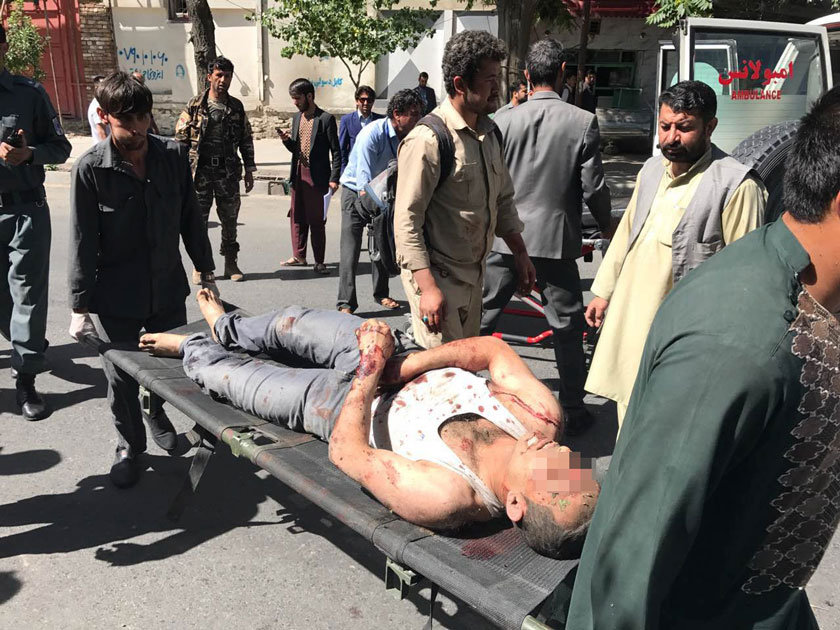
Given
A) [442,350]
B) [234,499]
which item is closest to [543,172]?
[442,350]

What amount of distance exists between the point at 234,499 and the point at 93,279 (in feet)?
3.97

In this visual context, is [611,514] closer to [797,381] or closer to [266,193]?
[797,381]

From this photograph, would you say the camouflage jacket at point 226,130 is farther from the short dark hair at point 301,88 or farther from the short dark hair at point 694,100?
the short dark hair at point 694,100

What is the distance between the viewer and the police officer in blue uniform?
14.0ft

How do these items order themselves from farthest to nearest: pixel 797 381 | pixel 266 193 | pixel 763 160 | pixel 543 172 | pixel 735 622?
1. pixel 266 193
2. pixel 763 160
3. pixel 543 172
4. pixel 735 622
5. pixel 797 381

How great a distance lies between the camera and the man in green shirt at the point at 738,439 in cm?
107

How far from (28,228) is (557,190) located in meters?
2.96

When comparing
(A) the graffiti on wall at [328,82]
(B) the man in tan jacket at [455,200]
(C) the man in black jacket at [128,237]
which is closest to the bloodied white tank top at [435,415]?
(B) the man in tan jacket at [455,200]

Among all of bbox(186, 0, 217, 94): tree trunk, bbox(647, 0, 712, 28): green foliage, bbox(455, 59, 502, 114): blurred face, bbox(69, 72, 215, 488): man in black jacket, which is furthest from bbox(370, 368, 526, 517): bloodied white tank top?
bbox(186, 0, 217, 94): tree trunk

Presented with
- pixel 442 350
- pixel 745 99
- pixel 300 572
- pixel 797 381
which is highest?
pixel 745 99

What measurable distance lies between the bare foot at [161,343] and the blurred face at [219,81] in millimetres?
3777

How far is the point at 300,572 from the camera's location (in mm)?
3084

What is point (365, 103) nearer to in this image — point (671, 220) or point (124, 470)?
point (124, 470)

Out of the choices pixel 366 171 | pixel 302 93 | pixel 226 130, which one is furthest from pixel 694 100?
pixel 302 93
